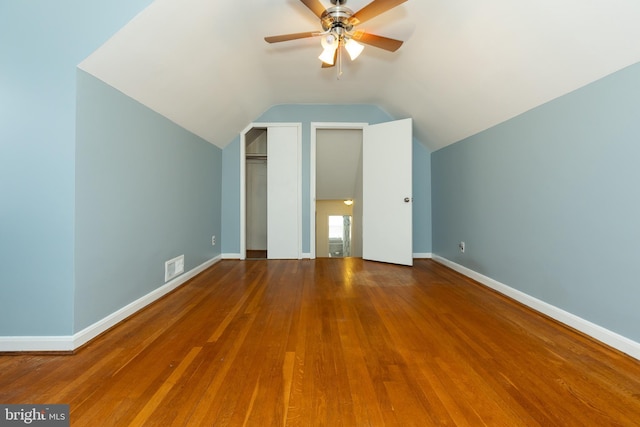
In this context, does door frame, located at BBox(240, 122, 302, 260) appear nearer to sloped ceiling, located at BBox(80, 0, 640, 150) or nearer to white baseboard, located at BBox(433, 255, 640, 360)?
sloped ceiling, located at BBox(80, 0, 640, 150)

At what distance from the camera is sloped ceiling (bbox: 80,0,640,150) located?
60.8 inches

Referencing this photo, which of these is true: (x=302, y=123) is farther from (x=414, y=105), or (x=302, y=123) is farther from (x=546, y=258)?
(x=546, y=258)

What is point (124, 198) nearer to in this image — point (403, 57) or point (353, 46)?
point (353, 46)

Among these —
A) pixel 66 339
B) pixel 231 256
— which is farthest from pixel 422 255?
pixel 66 339

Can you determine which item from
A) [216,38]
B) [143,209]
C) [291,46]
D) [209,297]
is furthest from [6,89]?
[291,46]

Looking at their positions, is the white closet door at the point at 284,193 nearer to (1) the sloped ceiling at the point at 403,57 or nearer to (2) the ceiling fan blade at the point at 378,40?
(1) the sloped ceiling at the point at 403,57

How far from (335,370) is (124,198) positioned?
6.04 feet

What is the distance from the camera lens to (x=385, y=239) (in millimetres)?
3727

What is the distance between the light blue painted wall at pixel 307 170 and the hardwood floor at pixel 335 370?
185 centimetres

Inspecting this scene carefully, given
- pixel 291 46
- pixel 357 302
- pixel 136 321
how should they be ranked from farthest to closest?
pixel 291 46 → pixel 357 302 → pixel 136 321

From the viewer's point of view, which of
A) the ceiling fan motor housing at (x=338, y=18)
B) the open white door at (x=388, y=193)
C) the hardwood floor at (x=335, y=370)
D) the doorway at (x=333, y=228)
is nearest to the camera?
the hardwood floor at (x=335, y=370)

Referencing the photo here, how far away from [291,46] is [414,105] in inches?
65.6

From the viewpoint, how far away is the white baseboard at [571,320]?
57.7 inches

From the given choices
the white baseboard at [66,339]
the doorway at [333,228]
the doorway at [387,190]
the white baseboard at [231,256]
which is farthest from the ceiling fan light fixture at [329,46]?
the doorway at [333,228]
